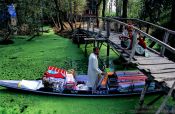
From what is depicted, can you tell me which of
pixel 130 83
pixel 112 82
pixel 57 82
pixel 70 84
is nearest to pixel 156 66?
pixel 130 83

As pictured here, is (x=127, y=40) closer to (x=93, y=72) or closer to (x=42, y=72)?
(x=93, y=72)

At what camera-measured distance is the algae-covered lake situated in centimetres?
845

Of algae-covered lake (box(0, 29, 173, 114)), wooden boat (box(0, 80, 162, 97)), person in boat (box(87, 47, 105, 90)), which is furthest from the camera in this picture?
wooden boat (box(0, 80, 162, 97))

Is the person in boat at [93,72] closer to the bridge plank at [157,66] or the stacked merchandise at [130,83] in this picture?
the stacked merchandise at [130,83]

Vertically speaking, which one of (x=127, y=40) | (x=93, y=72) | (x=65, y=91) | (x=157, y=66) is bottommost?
(x=65, y=91)

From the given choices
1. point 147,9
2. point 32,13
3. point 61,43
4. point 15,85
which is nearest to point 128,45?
point 15,85

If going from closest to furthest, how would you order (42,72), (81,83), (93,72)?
(93,72), (81,83), (42,72)

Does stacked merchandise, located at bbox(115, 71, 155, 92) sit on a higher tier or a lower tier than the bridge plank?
lower

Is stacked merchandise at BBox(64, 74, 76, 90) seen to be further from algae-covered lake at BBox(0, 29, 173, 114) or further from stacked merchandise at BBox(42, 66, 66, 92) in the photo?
algae-covered lake at BBox(0, 29, 173, 114)

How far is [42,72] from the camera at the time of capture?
1220cm

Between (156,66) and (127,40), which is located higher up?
(127,40)

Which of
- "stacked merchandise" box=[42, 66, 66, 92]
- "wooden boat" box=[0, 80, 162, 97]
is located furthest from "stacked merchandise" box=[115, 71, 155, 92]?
"stacked merchandise" box=[42, 66, 66, 92]

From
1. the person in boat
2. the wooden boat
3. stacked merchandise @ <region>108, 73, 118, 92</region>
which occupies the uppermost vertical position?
the person in boat

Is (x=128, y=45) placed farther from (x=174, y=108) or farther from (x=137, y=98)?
(x=174, y=108)
